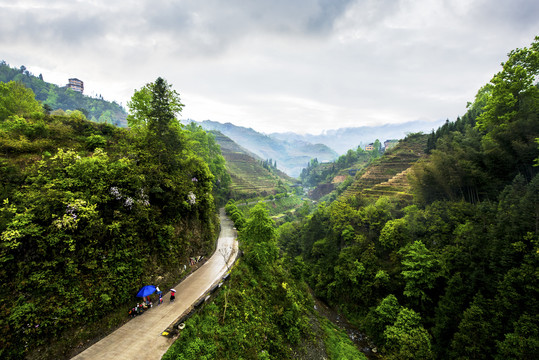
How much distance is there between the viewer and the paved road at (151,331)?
1022 cm

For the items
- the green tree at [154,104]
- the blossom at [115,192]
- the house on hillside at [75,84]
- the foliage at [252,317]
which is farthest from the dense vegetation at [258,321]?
the house on hillside at [75,84]

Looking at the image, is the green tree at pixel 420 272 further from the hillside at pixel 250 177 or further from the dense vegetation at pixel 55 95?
the dense vegetation at pixel 55 95

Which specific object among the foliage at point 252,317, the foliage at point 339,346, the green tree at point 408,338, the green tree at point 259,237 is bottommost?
the foliage at point 339,346

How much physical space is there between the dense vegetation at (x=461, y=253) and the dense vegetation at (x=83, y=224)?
20.6 metres

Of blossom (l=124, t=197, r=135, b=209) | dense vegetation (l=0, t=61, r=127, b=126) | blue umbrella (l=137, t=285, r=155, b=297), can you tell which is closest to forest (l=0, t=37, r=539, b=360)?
blossom (l=124, t=197, r=135, b=209)

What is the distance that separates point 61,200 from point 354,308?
31074 mm

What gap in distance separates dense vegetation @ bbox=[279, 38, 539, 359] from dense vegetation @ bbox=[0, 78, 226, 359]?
20615 millimetres

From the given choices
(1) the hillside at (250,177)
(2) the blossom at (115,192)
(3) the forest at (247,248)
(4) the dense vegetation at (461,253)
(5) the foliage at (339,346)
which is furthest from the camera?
(1) the hillside at (250,177)

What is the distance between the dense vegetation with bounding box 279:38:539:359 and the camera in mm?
15086

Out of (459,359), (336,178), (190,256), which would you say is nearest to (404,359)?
(459,359)

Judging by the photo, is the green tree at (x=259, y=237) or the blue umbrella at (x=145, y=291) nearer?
the blue umbrella at (x=145, y=291)

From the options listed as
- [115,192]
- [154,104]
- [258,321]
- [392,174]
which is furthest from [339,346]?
[392,174]

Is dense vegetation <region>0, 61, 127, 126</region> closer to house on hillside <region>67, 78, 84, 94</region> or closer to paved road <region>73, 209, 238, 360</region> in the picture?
house on hillside <region>67, 78, 84, 94</region>

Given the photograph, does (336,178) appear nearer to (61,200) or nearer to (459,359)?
(459,359)
